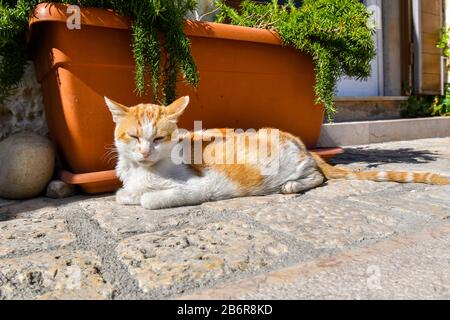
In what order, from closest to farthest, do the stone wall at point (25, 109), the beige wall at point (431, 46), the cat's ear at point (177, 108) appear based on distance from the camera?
the cat's ear at point (177, 108)
the stone wall at point (25, 109)
the beige wall at point (431, 46)

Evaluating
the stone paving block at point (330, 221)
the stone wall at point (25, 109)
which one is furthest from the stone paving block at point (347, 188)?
the stone wall at point (25, 109)

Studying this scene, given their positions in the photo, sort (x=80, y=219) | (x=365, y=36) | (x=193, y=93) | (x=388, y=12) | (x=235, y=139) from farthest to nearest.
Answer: (x=388, y=12), (x=365, y=36), (x=193, y=93), (x=235, y=139), (x=80, y=219)

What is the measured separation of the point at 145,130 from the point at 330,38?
1.25 meters

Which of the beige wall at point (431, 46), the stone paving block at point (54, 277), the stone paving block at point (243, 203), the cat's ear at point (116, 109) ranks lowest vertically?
the stone paving block at point (54, 277)

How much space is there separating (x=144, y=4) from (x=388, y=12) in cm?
401

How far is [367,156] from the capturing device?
10.00 ft

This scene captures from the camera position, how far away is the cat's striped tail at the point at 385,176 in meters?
1.95

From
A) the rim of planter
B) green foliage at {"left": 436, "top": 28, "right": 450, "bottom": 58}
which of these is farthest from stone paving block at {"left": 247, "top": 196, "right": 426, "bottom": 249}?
green foliage at {"left": 436, "top": 28, "right": 450, "bottom": 58}

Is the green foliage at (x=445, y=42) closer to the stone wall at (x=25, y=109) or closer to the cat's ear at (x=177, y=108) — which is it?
the cat's ear at (x=177, y=108)

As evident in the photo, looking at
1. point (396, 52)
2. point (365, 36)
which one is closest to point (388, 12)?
point (396, 52)

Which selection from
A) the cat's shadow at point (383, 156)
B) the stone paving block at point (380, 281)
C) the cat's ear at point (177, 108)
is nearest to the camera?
the stone paving block at point (380, 281)

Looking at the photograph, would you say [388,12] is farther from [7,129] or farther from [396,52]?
[7,129]

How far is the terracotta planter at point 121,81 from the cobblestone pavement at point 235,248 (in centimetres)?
28
